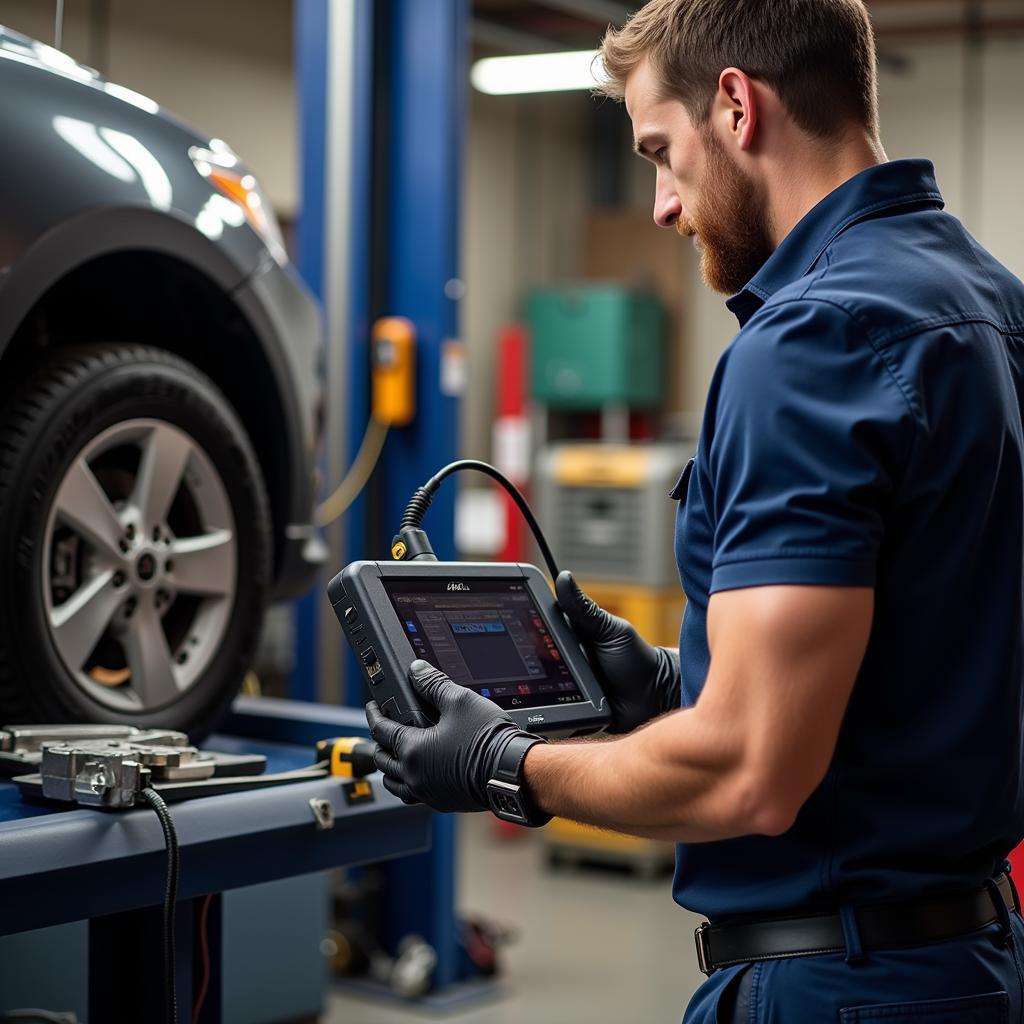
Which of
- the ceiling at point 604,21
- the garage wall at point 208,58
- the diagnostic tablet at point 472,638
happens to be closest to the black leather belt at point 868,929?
the diagnostic tablet at point 472,638

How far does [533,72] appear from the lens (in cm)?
873

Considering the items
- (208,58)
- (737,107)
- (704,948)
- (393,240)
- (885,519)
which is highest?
(208,58)

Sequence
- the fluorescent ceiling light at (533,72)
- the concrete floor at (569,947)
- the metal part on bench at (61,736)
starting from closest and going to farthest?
the metal part on bench at (61,736), the concrete floor at (569,947), the fluorescent ceiling light at (533,72)

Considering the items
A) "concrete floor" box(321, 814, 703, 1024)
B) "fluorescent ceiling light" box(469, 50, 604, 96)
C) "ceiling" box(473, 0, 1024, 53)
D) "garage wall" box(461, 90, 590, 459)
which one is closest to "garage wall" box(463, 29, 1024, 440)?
"garage wall" box(461, 90, 590, 459)

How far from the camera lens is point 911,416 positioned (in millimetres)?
1335

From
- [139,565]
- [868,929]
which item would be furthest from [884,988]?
[139,565]

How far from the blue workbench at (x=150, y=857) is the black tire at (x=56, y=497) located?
201 millimetres

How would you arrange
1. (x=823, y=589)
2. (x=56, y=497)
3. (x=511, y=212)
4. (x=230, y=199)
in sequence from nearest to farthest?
1. (x=823, y=589)
2. (x=56, y=497)
3. (x=230, y=199)
4. (x=511, y=212)

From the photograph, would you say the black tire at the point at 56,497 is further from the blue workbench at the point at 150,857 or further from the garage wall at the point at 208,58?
the garage wall at the point at 208,58

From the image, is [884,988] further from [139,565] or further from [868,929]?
[139,565]

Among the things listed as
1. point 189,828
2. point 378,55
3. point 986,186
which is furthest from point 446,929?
point 986,186

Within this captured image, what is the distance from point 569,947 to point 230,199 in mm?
3323

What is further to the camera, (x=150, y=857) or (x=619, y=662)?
(x=619, y=662)

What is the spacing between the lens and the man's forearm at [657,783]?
4.33 ft
